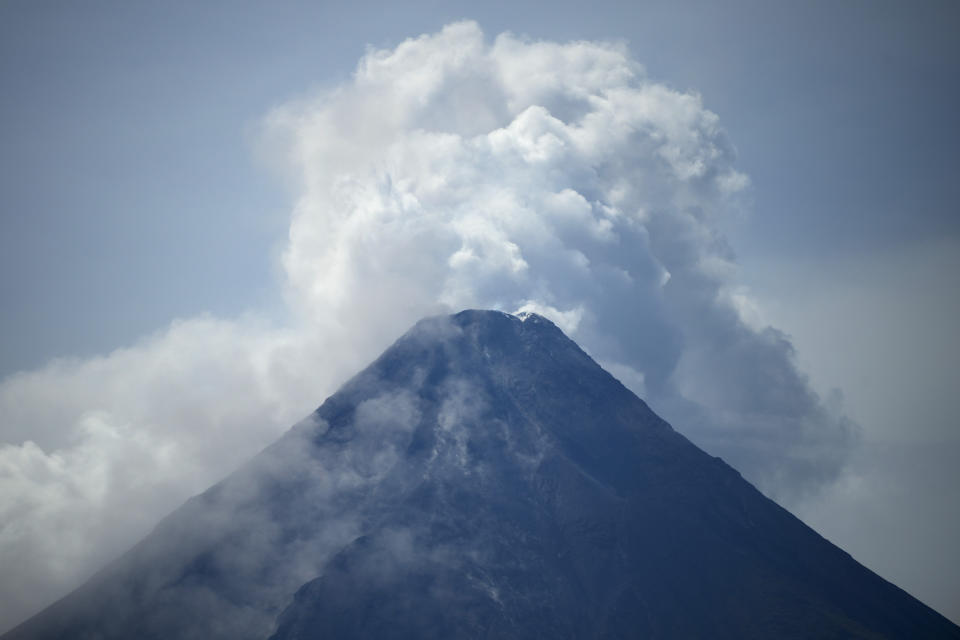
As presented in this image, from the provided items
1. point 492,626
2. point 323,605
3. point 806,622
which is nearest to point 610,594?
point 492,626

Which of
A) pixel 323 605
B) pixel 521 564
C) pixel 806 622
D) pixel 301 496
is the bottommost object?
pixel 806 622

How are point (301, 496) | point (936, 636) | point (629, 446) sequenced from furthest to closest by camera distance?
point (629, 446)
point (301, 496)
point (936, 636)

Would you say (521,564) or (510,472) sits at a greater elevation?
(510,472)

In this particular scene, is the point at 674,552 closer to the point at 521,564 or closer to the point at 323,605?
the point at 521,564

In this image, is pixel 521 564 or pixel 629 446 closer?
pixel 521 564

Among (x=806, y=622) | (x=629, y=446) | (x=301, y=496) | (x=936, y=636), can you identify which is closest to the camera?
(x=806, y=622)

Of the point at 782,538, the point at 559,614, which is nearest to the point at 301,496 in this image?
the point at 559,614

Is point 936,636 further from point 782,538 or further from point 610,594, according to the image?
point 610,594
